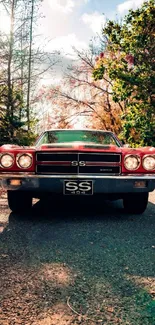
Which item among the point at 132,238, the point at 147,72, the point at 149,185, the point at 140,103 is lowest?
the point at 132,238

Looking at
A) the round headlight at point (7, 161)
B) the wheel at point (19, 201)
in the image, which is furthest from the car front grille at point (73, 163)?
the wheel at point (19, 201)

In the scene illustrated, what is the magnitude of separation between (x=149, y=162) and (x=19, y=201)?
1.92 metres

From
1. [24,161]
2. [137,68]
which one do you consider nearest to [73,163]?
[24,161]

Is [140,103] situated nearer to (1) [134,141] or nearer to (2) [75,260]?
(1) [134,141]

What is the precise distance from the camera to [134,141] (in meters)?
14.2

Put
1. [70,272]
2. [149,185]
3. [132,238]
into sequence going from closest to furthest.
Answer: [70,272], [132,238], [149,185]

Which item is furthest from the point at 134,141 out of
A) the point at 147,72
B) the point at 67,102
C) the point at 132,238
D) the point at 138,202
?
the point at 132,238

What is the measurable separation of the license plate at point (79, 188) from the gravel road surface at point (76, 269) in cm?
40

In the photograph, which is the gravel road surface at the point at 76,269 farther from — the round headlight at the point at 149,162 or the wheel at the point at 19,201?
the round headlight at the point at 149,162

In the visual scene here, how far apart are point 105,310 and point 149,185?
2.32 m

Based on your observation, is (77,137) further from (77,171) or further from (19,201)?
(19,201)

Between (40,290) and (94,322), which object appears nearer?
(94,322)

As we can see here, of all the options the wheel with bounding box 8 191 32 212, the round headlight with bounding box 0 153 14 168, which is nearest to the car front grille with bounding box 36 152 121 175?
the round headlight with bounding box 0 153 14 168

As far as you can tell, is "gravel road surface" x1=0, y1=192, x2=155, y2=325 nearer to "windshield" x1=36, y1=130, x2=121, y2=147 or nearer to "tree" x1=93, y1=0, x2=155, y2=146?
"windshield" x1=36, y1=130, x2=121, y2=147
